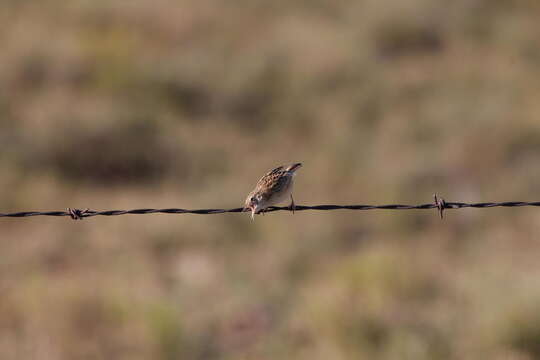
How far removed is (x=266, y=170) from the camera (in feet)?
45.7

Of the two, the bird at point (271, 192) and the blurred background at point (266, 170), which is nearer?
the bird at point (271, 192)

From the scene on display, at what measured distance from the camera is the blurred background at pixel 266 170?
8.95m

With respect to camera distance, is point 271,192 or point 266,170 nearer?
point 271,192

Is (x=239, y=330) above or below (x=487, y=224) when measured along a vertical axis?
below

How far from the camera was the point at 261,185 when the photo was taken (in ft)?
19.3

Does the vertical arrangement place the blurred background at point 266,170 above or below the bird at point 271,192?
above

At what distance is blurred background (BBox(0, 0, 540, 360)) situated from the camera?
352 inches

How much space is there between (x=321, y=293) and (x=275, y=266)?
1735mm

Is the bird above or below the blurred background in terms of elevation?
below

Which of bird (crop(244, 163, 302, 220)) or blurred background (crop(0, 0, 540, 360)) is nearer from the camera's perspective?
bird (crop(244, 163, 302, 220))

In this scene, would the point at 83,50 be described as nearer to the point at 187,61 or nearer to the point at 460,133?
the point at 187,61

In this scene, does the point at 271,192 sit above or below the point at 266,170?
below

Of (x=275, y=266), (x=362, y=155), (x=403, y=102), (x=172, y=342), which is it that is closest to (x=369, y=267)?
(x=275, y=266)

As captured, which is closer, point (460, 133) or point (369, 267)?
point (369, 267)
